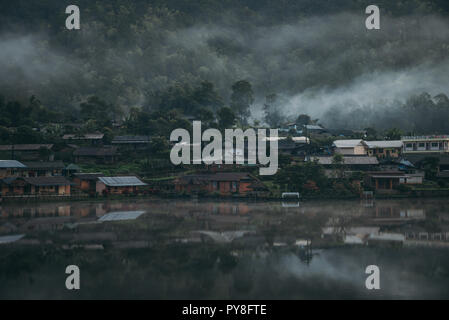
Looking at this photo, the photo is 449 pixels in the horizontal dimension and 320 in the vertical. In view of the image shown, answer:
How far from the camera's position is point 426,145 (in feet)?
158

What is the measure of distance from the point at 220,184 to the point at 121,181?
7230 mm

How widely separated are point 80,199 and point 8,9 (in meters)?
138

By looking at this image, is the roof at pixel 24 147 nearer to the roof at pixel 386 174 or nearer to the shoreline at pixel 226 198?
the shoreline at pixel 226 198

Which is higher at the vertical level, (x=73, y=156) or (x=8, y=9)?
(x=8, y=9)

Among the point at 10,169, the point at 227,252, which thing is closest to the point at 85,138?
the point at 10,169

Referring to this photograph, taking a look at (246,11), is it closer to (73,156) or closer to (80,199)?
(73,156)

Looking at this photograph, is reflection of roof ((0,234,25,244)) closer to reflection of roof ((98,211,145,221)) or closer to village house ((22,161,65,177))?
reflection of roof ((98,211,145,221))

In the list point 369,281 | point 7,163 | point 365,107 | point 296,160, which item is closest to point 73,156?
point 7,163

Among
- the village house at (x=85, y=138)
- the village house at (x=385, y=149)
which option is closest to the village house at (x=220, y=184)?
the village house at (x=385, y=149)

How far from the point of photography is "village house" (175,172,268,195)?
35938 mm

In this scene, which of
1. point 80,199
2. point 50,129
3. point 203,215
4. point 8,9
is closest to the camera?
point 203,215

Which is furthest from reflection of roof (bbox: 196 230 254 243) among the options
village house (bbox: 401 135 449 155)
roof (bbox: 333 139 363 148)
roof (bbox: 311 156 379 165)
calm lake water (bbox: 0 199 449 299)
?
village house (bbox: 401 135 449 155)

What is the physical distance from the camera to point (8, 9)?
494ft

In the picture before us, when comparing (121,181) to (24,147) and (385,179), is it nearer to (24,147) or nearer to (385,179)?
(24,147)
